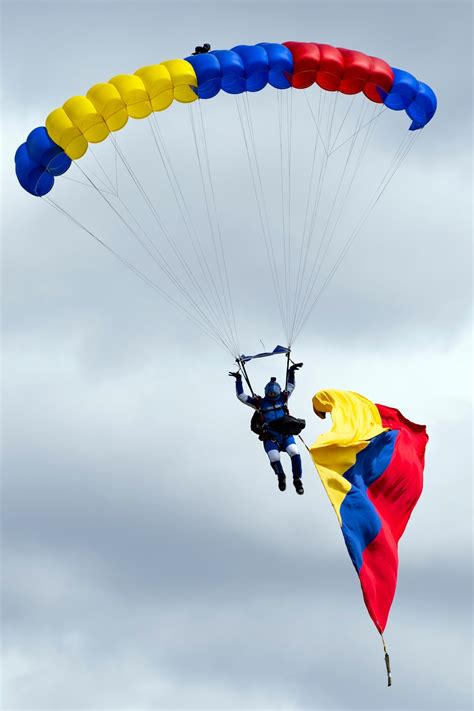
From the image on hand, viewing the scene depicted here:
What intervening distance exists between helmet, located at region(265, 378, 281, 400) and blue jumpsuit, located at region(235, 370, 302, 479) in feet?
0.19

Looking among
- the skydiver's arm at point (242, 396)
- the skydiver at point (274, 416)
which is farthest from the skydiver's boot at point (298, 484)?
the skydiver's arm at point (242, 396)

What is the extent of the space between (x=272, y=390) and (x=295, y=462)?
132cm

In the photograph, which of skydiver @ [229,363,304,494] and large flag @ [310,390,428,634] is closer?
skydiver @ [229,363,304,494]

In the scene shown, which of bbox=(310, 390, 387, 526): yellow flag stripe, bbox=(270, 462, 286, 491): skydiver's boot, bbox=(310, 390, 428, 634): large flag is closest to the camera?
bbox=(270, 462, 286, 491): skydiver's boot

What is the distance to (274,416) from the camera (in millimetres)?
21969

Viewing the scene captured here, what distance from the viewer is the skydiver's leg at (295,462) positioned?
21906 mm

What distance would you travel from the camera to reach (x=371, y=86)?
23609 millimetres

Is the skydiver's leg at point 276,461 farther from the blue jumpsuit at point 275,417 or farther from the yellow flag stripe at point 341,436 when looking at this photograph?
the yellow flag stripe at point 341,436

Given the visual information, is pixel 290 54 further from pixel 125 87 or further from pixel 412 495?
pixel 412 495

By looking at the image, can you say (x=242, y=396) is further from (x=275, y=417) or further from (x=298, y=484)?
(x=298, y=484)

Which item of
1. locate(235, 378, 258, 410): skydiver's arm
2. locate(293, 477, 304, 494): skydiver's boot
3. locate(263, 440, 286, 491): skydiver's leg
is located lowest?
locate(293, 477, 304, 494): skydiver's boot

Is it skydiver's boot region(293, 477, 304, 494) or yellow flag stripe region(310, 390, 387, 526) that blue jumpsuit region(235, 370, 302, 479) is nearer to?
skydiver's boot region(293, 477, 304, 494)

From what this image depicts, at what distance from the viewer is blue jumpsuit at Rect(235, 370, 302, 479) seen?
22.0 metres

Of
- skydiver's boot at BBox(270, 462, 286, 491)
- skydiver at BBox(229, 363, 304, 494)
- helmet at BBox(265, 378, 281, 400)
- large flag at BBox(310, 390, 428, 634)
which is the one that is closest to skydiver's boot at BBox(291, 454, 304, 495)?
skydiver at BBox(229, 363, 304, 494)
